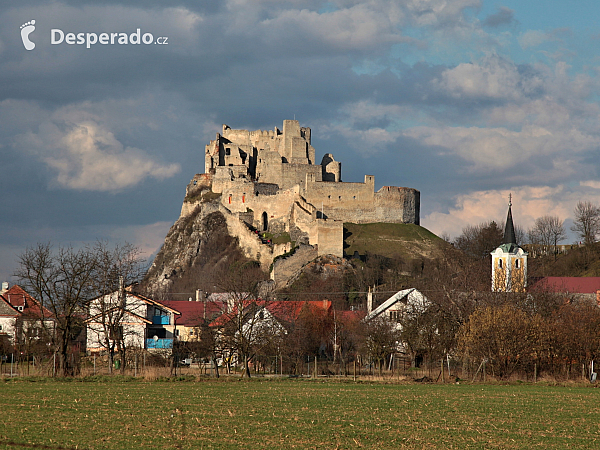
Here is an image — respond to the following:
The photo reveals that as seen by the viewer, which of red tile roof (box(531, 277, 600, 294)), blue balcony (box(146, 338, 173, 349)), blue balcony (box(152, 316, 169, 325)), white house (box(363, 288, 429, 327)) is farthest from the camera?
red tile roof (box(531, 277, 600, 294))

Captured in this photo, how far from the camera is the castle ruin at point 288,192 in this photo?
2918 inches

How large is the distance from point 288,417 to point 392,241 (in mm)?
61308

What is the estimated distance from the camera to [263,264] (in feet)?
239

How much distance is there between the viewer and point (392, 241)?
76.6m

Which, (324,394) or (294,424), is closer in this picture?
(294,424)

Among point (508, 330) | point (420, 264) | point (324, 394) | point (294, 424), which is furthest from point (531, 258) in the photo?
point (294, 424)

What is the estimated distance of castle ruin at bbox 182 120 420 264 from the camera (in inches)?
2918

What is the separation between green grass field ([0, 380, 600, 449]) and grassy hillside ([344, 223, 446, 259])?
4998cm

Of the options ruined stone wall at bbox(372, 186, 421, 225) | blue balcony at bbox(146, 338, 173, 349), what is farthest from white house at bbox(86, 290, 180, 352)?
ruined stone wall at bbox(372, 186, 421, 225)

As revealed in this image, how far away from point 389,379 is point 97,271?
15.9m

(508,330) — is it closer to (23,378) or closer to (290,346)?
(290,346)

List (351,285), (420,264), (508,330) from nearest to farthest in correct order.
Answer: (508,330)
(351,285)
(420,264)

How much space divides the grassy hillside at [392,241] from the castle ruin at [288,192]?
169cm

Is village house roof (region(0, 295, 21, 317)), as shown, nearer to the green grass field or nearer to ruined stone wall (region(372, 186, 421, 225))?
the green grass field
